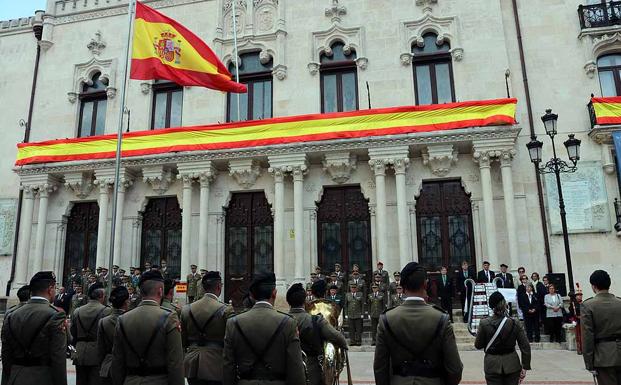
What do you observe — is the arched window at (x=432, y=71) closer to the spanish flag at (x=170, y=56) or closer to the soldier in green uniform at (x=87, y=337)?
the spanish flag at (x=170, y=56)

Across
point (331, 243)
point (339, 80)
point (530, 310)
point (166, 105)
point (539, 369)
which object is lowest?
point (539, 369)

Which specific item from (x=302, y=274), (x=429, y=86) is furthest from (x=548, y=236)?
(x=302, y=274)

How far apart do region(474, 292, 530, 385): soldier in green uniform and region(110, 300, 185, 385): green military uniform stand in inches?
160

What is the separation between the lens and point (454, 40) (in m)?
19.5

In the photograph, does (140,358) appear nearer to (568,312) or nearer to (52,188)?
(568,312)

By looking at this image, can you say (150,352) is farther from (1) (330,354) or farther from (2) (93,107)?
(2) (93,107)

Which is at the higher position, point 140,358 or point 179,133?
point 179,133

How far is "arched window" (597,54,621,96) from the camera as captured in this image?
18.6m

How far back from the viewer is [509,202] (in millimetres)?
16766

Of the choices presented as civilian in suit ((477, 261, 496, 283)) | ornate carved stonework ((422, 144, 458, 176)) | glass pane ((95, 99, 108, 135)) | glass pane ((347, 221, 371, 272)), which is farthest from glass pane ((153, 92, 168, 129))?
civilian in suit ((477, 261, 496, 283))

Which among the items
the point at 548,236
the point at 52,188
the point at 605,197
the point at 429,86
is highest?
the point at 429,86

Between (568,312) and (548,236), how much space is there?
2947 mm

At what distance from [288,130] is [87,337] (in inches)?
491

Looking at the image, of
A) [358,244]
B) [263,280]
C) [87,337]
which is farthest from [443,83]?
[263,280]
